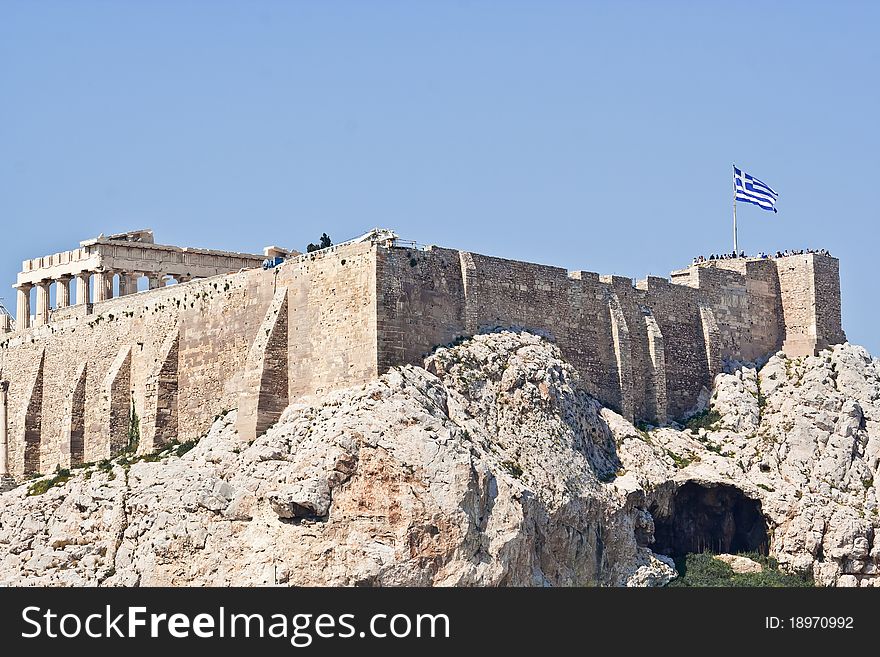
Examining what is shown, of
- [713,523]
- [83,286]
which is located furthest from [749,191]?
[83,286]

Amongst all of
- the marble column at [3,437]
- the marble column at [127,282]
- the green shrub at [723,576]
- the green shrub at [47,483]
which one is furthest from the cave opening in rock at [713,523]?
the marble column at [3,437]

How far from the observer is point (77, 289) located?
88.0m

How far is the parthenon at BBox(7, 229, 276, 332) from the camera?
87188 millimetres

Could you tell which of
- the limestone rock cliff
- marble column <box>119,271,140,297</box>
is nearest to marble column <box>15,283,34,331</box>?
marble column <box>119,271,140,297</box>

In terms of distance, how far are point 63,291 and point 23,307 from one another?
3859mm

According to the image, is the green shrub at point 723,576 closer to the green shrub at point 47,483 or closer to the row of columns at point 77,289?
the green shrub at point 47,483

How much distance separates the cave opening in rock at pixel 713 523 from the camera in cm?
7762

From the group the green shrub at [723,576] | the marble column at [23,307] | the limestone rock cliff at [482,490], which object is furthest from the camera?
the marble column at [23,307]

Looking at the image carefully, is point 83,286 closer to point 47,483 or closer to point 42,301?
point 42,301

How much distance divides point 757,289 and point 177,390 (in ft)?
78.1

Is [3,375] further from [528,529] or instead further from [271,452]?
[528,529]

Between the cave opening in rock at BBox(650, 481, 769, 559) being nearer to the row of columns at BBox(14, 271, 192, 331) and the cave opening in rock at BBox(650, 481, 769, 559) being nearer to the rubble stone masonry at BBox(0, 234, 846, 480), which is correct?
the rubble stone masonry at BBox(0, 234, 846, 480)

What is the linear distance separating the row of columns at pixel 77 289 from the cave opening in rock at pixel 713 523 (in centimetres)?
2301

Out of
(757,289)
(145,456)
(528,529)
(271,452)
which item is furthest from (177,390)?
(757,289)
